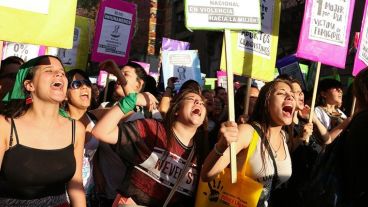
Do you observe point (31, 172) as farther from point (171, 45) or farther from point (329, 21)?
point (171, 45)

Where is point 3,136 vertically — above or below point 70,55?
below

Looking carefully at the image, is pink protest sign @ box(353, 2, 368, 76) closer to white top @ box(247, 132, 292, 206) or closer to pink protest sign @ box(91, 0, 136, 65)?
white top @ box(247, 132, 292, 206)

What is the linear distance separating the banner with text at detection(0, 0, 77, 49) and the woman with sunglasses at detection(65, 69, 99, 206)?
2.21 ft

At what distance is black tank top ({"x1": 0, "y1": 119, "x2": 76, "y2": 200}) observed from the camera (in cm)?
240

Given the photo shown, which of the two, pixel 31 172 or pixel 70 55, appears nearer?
pixel 31 172

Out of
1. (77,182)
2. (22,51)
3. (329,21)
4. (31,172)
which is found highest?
(329,21)

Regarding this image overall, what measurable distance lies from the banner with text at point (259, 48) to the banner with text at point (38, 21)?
4.83 feet

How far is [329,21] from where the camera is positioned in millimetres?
4797

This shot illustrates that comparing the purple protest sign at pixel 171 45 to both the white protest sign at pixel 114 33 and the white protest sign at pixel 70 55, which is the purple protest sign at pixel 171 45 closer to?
the white protest sign at pixel 114 33

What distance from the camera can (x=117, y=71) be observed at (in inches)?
151

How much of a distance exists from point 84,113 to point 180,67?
467cm

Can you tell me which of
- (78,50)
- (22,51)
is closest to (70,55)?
(78,50)

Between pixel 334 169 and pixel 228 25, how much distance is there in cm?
132

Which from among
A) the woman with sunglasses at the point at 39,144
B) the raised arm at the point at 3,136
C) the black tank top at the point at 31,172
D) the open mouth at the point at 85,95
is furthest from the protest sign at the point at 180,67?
the raised arm at the point at 3,136
